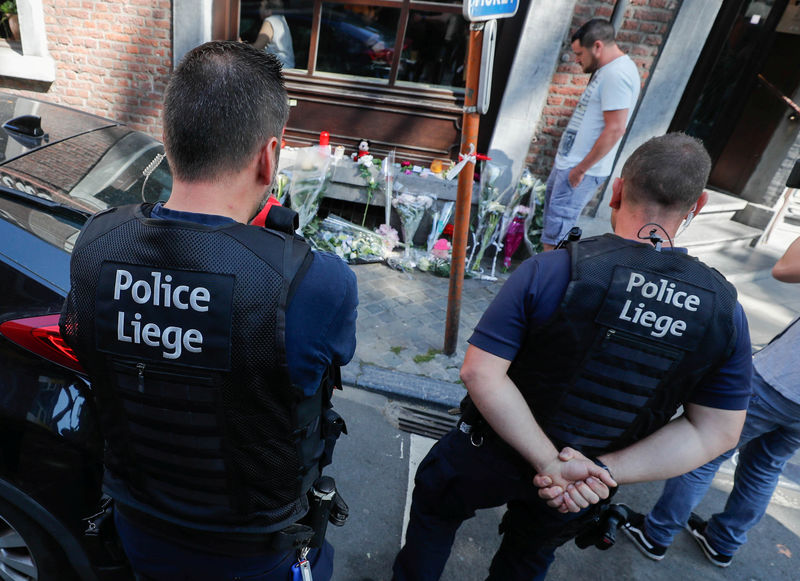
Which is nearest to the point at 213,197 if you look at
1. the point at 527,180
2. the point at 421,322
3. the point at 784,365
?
the point at 784,365

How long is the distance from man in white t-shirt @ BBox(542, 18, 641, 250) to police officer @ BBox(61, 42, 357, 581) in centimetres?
357

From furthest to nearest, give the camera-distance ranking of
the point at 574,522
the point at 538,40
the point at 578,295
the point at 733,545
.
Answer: the point at 538,40 → the point at 733,545 → the point at 574,522 → the point at 578,295

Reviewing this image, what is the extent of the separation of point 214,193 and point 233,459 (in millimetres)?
623

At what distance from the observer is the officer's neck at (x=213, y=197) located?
113 cm

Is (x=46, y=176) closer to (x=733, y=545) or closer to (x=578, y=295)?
(x=578, y=295)

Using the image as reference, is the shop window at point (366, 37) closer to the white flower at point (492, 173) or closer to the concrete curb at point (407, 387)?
the white flower at point (492, 173)

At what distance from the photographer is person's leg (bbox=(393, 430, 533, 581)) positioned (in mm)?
1767

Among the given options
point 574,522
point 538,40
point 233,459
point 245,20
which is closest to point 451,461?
point 574,522

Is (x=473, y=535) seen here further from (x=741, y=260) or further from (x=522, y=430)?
(x=741, y=260)

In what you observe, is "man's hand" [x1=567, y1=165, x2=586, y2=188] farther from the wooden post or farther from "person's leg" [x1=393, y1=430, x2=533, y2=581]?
"person's leg" [x1=393, y1=430, x2=533, y2=581]

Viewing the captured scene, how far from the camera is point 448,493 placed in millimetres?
1850

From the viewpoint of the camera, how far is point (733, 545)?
2.53 m

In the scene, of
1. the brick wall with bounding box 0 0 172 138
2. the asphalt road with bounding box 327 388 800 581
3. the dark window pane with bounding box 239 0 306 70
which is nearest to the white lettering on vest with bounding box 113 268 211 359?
the asphalt road with bounding box 327 388 800 581

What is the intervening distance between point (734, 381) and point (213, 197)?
5.30ft
